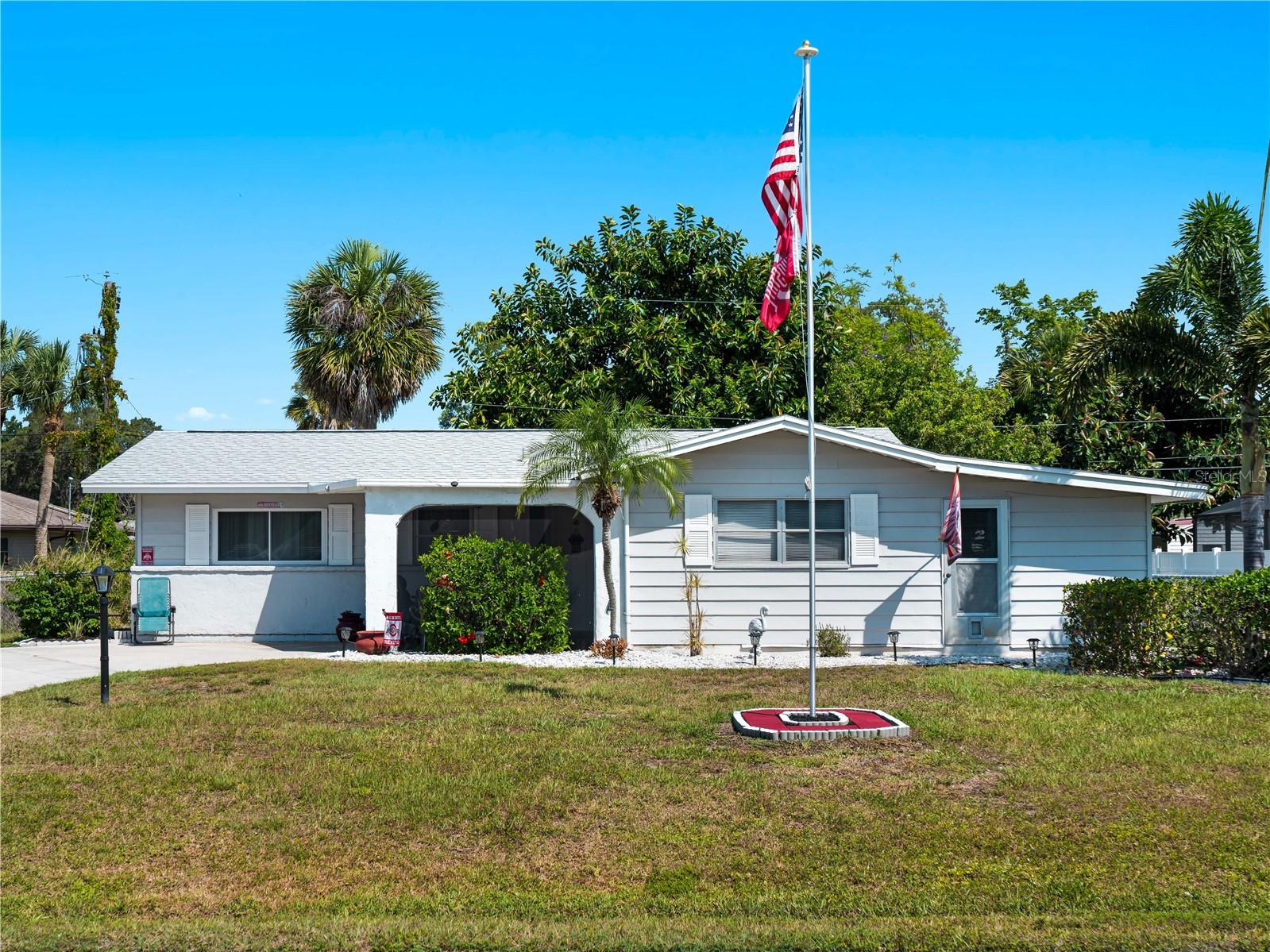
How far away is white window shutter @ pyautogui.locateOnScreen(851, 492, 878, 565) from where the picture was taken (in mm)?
16359

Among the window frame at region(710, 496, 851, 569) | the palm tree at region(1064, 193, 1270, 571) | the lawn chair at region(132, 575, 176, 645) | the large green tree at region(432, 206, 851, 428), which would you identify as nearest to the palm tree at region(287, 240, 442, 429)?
the large green tree at region(432, 206, 851, 428)

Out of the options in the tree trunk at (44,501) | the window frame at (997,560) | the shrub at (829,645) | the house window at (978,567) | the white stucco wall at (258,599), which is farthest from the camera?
the tree trunk at (44,501)

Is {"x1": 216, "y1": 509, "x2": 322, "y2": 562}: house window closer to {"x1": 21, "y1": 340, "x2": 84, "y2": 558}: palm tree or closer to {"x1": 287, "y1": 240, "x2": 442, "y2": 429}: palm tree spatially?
{"x1": 287, "y1": 240, "x2": 442, "y2": 429}: palm tree

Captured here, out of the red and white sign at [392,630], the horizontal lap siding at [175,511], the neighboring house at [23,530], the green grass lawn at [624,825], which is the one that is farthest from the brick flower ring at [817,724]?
the neighboring house at [23,530]

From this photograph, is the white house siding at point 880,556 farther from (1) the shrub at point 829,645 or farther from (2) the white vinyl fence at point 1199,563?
(2) the white vinyl fence at point 1199,563

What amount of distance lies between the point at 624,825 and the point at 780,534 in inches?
375

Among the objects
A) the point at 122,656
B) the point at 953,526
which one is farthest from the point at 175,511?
the point at 953,526

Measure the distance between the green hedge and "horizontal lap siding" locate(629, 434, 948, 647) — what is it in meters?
2.98

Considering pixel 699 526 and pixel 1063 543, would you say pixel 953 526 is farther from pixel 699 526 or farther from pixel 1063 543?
pixel 699 526

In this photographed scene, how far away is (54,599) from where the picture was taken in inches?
731

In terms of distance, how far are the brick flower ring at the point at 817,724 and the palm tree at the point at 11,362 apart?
30.7 m

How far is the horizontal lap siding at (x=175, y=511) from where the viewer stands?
18312mm

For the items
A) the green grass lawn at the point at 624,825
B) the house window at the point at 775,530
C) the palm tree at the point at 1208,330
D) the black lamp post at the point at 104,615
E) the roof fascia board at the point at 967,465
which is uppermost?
the palm tree at the point at 1208,330

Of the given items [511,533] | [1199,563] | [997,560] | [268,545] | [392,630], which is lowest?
[392,630]
